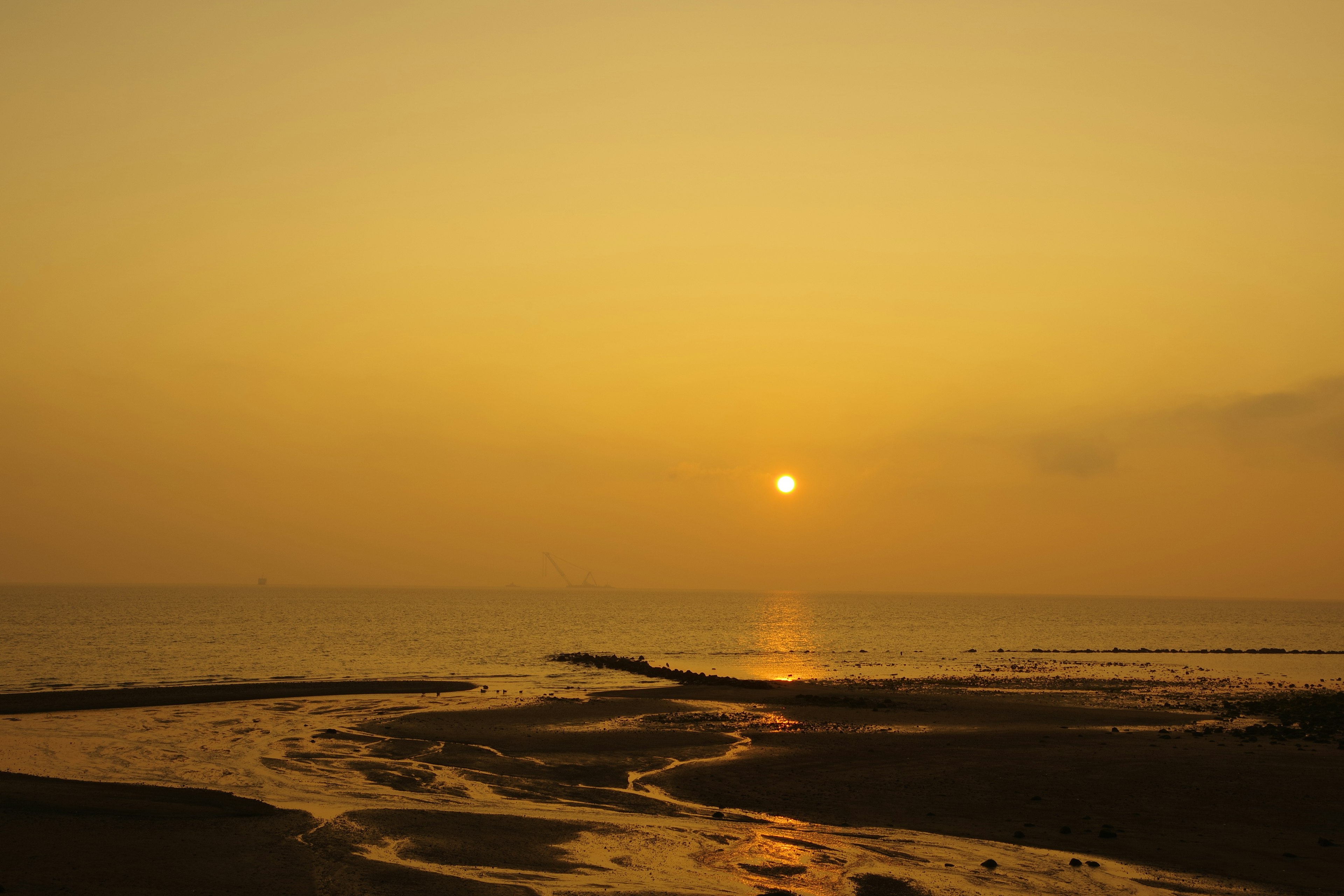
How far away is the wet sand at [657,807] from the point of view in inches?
752

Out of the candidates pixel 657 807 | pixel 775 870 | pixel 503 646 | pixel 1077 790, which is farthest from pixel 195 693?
pixel 503 646

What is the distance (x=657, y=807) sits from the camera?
2622 centimetres

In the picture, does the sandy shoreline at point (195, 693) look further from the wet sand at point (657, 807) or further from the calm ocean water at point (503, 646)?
the calm ocean water at point (503, 646)

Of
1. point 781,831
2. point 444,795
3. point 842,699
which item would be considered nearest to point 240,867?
point 444,795

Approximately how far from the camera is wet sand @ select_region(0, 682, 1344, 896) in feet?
62.7

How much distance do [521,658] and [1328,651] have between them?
97701mm

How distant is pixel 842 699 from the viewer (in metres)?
54.9

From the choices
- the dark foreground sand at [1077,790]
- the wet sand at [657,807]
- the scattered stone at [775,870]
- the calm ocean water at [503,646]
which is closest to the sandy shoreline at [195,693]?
the wet sand at [657,807]

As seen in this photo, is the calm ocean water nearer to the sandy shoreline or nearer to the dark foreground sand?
the sandy shoreline

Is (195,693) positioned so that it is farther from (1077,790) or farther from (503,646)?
(503,646)

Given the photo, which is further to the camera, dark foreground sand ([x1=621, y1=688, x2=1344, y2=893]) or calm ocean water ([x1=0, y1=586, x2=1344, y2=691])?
calm ocean water ([x1=0, y1=586, x2=1344, y2=691])

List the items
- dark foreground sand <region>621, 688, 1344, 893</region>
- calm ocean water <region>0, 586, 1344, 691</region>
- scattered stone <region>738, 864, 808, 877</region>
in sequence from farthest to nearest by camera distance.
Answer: calm ocean water <region>0, 586, 1344, 691</region> < dark foreground sand <region>621, 688, 1344, 893</region> < scattered stone <region>738, 864, 808, 877</region>

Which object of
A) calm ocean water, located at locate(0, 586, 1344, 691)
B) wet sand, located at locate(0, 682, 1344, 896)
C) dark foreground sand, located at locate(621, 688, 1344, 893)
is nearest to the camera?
wet sand, located at locate(0, 682, 1344, 896)

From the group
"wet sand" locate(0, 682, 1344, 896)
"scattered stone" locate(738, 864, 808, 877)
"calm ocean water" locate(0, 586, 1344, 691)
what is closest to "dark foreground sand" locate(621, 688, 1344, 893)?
"wet sand" locate(0, 682, 1344, 896)
